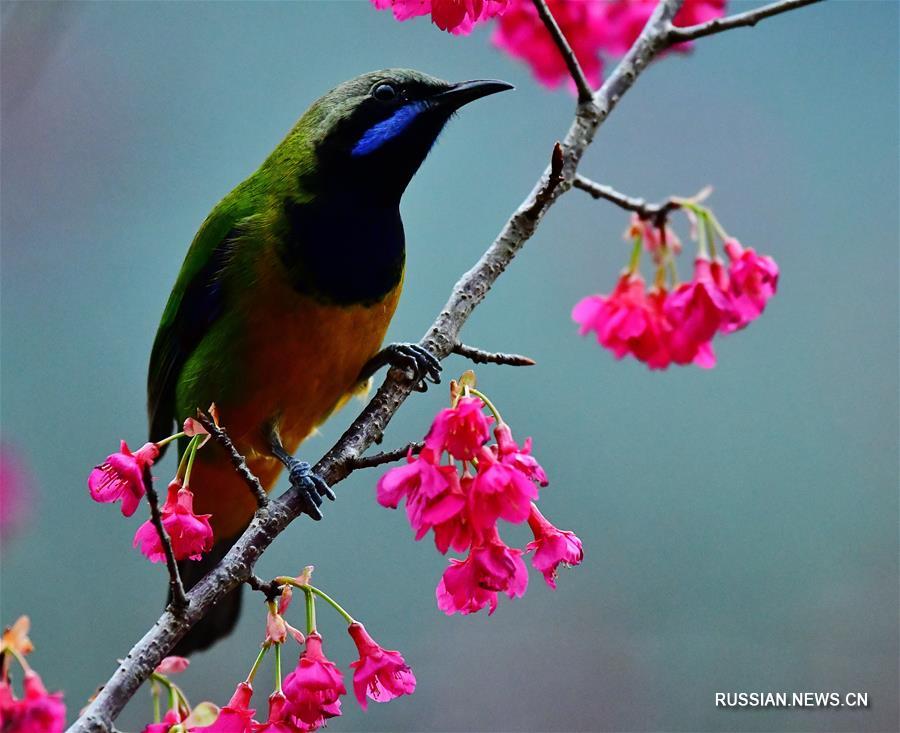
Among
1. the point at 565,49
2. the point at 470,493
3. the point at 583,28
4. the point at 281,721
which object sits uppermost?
the point at 583,28

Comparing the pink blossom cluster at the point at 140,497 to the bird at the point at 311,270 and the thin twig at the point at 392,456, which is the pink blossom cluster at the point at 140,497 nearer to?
the thin twig at the point at 392,456

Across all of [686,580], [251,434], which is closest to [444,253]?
[686,580]

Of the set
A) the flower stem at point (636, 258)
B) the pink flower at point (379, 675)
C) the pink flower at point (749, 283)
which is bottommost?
the pink flower at point (379, 675)

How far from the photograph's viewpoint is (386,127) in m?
2.59

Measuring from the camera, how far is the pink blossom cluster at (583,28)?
296 cm

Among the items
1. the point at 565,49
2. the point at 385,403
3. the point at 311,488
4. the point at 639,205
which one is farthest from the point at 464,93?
the point at 311,488

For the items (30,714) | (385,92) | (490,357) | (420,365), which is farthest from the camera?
(385,92)

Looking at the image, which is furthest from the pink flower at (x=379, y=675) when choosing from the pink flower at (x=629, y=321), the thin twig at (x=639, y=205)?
the thin twig at (x=639, y=205)

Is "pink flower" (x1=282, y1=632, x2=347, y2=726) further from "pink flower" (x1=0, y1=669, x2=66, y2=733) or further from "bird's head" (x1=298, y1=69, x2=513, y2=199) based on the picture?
"bird's head" (x1=298, y1=69, x2=513, y2=199)

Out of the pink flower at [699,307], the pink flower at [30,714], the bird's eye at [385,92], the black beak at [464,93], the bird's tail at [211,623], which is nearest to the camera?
the pink flower at [30,714]

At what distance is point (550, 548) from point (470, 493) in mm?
228

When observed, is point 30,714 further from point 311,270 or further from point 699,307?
point 699,307

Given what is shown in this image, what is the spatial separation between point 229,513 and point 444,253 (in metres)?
2.67

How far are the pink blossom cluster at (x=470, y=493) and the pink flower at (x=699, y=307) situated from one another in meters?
0.88
